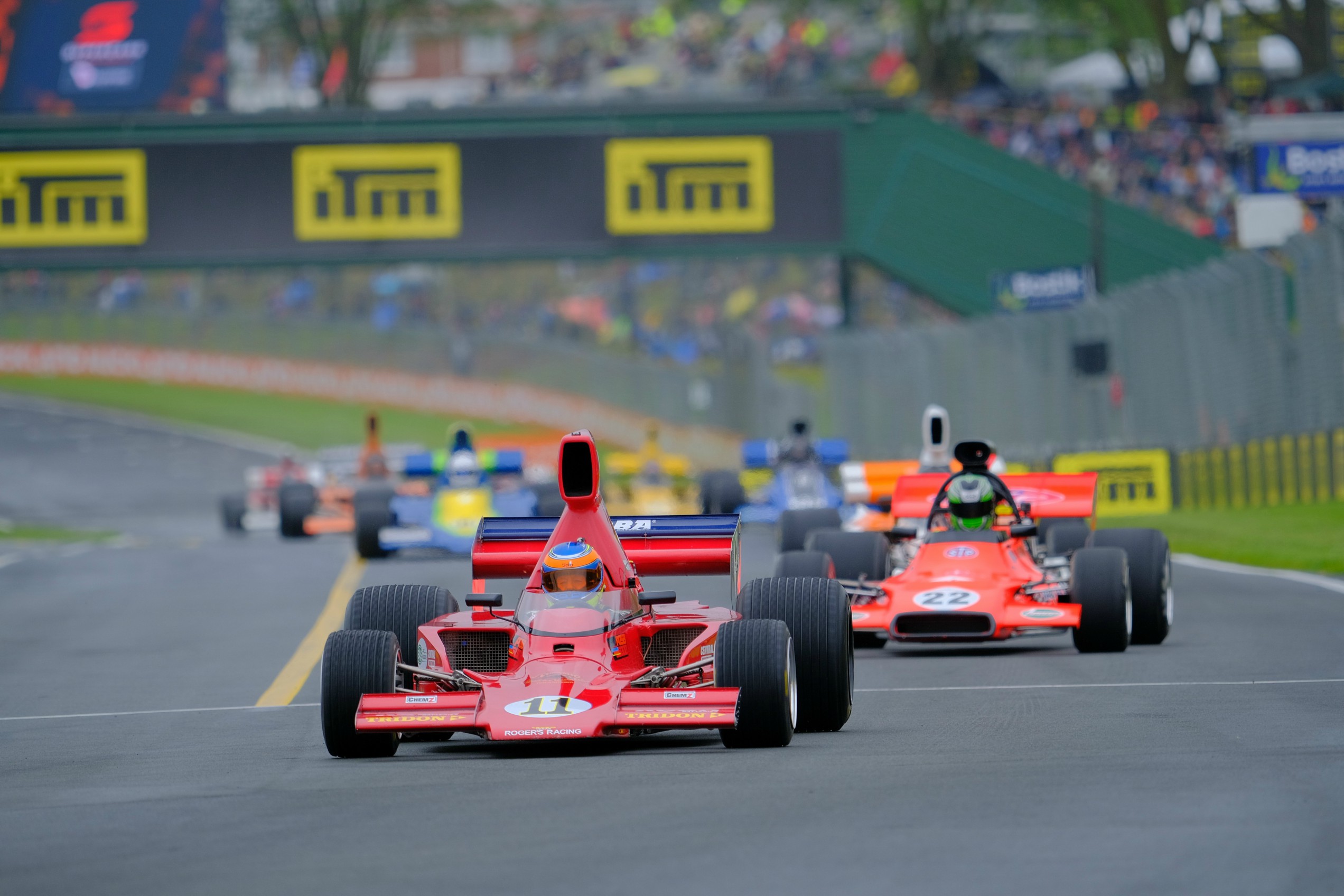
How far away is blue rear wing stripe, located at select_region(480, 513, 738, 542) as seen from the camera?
436 inches

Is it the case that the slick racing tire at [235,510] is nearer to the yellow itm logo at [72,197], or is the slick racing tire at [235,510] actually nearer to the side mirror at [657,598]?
the yellow itm logo at [72,197]

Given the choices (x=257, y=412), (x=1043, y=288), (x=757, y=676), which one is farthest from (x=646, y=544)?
(x=257, y=412)

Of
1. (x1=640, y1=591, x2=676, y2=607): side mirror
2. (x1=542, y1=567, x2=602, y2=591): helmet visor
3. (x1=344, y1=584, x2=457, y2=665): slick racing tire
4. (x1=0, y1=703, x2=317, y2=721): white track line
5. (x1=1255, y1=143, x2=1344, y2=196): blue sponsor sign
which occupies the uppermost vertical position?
(x1=1255, y1=143, x2=1344, y2=196): blue sponsor sign

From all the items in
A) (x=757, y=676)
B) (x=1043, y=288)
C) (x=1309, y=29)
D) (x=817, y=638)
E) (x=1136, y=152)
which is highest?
(x=1309, y=29)

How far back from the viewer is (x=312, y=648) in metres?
15.2

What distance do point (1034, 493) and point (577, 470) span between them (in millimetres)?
6043

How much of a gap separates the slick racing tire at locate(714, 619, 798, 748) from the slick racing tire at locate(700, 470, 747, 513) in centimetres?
1757

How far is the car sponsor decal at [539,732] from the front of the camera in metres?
8.91

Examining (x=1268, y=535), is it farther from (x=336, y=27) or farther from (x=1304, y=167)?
(x=336, y=27)

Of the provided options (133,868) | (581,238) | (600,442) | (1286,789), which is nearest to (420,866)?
(133,868)

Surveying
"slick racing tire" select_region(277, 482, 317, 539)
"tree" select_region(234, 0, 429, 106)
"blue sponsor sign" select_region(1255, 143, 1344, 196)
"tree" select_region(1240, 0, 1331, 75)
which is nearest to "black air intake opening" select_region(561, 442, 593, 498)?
"slick racing tire" select_region(277, 482, 317, 539)

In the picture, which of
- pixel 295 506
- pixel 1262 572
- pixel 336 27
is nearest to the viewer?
pixel 1262 572

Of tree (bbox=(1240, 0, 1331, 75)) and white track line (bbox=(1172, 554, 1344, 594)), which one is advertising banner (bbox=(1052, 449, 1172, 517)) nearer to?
white track line (bbox=(1172, 554, 1344, 594))

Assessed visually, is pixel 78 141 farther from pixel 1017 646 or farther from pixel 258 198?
pixel 1017 646
